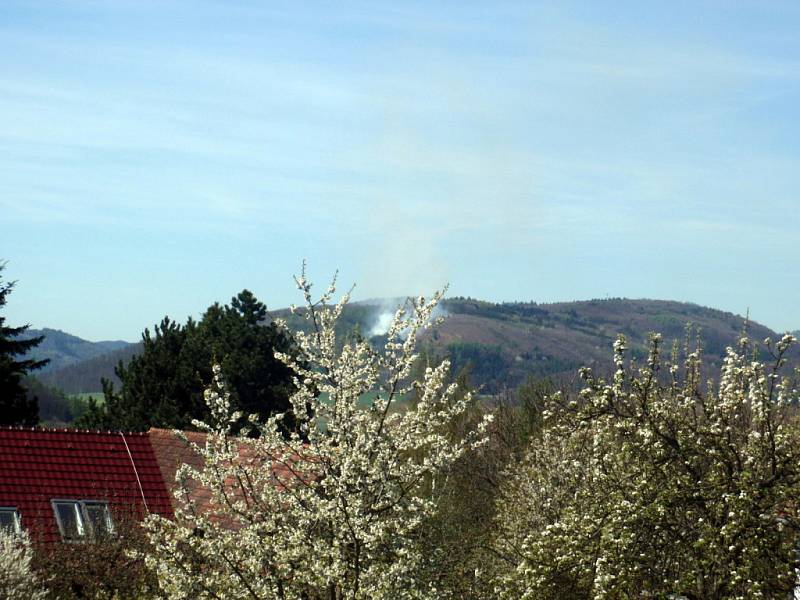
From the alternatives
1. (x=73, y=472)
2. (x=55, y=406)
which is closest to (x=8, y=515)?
(x=73, y=472)

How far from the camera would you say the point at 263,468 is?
15.3m

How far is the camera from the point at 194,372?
56.1m

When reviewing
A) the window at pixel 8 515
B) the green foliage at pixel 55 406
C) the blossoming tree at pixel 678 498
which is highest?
the green foliage at pixel 55 406

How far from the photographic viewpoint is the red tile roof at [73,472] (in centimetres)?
3192

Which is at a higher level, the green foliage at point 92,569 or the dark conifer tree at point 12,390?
the dark conifer tree at point 12,390

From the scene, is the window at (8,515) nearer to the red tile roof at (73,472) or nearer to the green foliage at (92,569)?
the red tile roof at (73,472)

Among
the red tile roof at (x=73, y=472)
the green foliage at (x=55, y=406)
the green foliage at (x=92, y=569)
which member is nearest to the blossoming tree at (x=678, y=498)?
the green foliage at (x=92, y=569)

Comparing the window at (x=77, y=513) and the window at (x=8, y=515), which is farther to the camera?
the window at (x=77, y=513)

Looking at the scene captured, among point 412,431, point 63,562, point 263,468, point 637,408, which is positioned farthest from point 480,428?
point 63,562

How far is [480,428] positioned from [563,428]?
3.98 feet

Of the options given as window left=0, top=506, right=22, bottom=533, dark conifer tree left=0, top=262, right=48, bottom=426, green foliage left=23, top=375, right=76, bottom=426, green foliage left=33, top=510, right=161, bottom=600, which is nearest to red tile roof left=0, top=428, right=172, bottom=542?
window left=0, top=506, right=22, bottom=533

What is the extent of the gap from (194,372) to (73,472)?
73.7ft

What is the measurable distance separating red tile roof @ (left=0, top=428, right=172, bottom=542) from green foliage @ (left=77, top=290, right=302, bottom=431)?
16.9 meters

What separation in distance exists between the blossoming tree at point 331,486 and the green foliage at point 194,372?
38.0 metres
